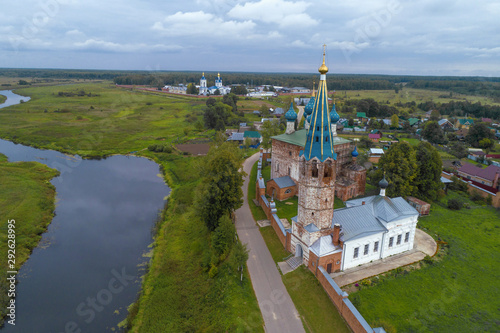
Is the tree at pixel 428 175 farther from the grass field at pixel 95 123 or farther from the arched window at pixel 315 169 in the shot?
the grass field at pixel 95 123

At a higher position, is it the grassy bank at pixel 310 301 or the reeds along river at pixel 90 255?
the grassy bank at pixel 310 301

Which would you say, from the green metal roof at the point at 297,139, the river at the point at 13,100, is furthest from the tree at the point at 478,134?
→ the river at the point at 13,100

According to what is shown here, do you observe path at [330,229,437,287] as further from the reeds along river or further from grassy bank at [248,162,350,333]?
the reeds along river

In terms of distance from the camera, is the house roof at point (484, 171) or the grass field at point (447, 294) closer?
the grass field at point (447, 294)

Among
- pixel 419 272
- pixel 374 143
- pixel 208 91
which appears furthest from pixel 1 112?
pixel 419 272

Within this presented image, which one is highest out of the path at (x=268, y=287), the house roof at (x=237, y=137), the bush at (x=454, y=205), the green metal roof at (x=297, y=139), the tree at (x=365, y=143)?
the green metal roof at (x=297, y=139)

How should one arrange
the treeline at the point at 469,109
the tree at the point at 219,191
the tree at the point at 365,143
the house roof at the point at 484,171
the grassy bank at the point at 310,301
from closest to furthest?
the grassy bank at the point at 310,301 < the tree at the point at 219,191 < the house roof at the point at 484,171 < the tree at the point at 365,143 < the treeline at the point at 469,109

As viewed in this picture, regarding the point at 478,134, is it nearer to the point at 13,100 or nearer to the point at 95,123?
the point at 95,123

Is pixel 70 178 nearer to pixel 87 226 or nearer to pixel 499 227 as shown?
pixel 87 226
